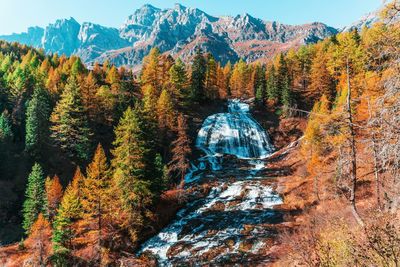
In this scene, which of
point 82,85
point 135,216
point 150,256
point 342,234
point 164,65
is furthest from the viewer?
point 164,65

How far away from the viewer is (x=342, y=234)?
8.09 meters

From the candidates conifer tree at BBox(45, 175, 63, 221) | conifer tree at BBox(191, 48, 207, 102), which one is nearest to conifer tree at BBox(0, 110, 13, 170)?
conifer tree at BBox(45, 175, 63, 221)

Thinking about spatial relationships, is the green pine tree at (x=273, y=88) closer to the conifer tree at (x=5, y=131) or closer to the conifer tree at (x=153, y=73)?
the conifer tree at (x=153, y=73)

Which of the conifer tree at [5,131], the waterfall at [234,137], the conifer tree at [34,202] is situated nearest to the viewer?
the conifer tree at [34,202]

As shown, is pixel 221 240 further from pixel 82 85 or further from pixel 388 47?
pixel 82 85

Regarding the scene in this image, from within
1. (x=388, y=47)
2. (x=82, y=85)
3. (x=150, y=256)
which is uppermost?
(x=82, y=85)

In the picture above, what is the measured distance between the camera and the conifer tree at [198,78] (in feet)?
243

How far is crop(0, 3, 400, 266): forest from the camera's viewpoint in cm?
976

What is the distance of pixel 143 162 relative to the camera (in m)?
33.7

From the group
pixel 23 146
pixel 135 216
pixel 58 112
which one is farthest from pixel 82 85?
pixel 135 216

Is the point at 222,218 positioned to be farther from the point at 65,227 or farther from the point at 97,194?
the point at 65,227

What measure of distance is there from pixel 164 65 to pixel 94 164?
149 ft

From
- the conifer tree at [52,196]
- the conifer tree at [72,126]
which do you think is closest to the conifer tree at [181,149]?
the conifer tree at [52,196]

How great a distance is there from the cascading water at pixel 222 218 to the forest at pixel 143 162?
7.15 feet
